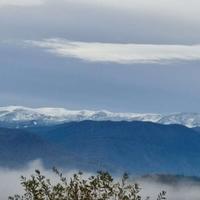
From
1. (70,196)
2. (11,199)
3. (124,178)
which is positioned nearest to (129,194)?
(124,178)

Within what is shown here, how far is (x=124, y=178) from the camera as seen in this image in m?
40.1

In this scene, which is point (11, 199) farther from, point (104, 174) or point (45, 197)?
point (104, 174)

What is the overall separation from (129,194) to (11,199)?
21.3 feet

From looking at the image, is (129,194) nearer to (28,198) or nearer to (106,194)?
(106,194)

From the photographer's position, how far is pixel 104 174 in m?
40.3

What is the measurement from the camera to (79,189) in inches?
1553

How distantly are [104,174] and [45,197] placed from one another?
3558 mm

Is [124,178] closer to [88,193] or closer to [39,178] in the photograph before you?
[88,193]

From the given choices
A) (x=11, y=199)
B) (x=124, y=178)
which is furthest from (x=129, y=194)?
(x=11, y=199)

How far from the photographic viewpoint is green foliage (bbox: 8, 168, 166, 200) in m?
38.9

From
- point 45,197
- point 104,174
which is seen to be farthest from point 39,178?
point 104,174

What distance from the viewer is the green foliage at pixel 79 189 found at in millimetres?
38944

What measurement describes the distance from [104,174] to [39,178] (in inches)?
149

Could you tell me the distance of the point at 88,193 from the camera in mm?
39250
